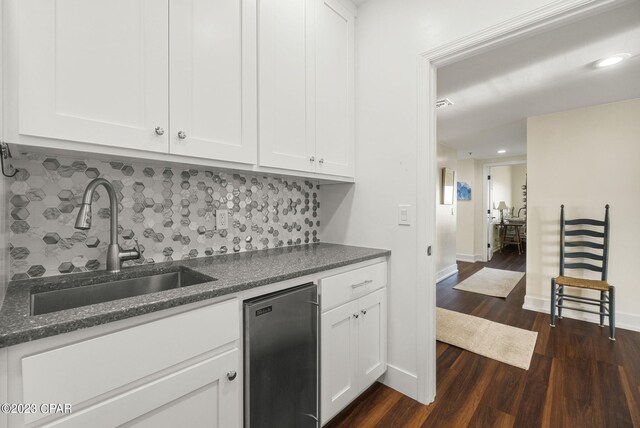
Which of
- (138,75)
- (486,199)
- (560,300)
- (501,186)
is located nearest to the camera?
(138,75)

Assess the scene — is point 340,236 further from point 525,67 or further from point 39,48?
point 525,67

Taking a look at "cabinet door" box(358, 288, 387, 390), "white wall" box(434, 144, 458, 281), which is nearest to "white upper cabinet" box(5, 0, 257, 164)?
"cabinet door" box(358, 288, 387, 390)

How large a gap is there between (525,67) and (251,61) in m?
2.18

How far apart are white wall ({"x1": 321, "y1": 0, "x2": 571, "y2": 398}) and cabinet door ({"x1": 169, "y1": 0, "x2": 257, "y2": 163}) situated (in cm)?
83

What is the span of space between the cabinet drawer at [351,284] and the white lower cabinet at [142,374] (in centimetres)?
49

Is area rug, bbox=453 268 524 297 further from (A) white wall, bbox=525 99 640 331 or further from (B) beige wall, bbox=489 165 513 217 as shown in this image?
(B) beige wall, bbox=489 165 513 217

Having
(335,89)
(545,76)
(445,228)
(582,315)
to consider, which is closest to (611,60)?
(545,76)

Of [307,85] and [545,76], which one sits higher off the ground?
[545,76]

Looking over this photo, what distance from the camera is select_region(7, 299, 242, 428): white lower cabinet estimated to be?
2.23ft

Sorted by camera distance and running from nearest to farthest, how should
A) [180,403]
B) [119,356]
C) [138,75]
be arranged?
[119,356]
[180,403]
[138,75]

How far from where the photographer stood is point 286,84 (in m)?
1.57

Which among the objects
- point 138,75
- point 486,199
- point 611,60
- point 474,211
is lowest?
point 474,211

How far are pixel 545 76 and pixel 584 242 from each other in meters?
1.83

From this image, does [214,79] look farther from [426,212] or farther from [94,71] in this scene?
[426,212]
